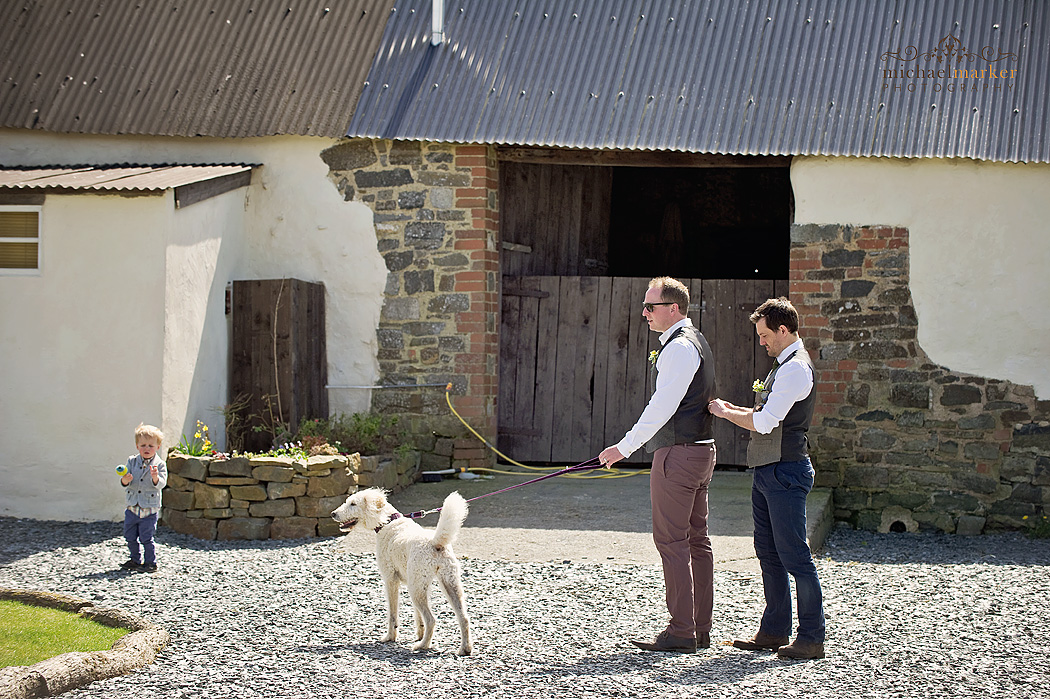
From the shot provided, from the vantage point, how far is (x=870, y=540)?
8.58 m

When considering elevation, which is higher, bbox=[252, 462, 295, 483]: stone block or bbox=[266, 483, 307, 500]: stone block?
bbox=[252, 462, 295, 483]: stone block

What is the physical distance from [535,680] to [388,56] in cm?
683

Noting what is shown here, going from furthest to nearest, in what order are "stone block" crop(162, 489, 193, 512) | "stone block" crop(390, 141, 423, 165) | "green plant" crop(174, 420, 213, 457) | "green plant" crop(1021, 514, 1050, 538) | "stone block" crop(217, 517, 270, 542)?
"stone block" crop(390, 141, 423, 165)
"green plant" crop(1021, 514, 1050, 538)
"green plant" crop(174, 420, 213, 457)
"stone block" crop(162, 489, 193, 512)
"stone block" crop(217, 517, 270, 542)

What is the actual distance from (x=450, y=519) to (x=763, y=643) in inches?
61.8

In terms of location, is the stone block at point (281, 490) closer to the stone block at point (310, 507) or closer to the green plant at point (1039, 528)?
the stone block at point (310, 507)

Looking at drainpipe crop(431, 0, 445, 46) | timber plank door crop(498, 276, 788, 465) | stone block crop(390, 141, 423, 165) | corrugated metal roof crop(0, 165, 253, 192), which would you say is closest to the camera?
corrugated metal roof crop(0, 165, 253, 192)

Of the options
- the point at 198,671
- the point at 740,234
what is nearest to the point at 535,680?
the point at 198,671

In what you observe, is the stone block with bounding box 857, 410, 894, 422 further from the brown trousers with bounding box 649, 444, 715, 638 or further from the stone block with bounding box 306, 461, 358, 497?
the brown trousers with bounding box 649, 444, 715, 638

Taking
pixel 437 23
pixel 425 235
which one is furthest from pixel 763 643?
pixel 437 23

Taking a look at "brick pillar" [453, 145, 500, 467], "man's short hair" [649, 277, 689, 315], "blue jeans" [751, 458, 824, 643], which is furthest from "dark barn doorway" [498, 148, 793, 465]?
"blue jeans" [751, 458, 824, 643]

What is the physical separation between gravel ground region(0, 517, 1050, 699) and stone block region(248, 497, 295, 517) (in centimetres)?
24

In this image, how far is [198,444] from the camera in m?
8.31

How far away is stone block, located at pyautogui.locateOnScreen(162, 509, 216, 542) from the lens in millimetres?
7582

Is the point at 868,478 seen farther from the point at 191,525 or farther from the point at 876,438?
the point at 191,525
